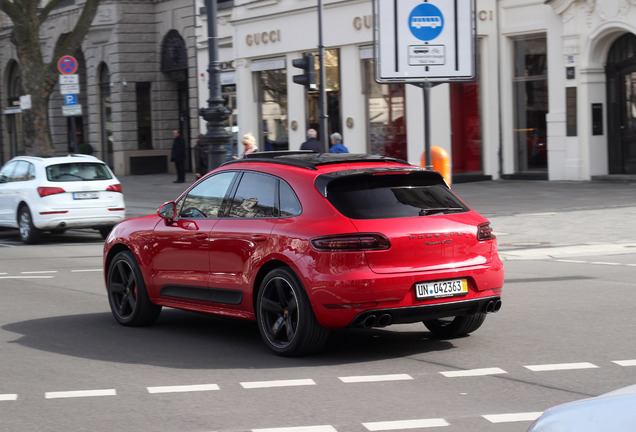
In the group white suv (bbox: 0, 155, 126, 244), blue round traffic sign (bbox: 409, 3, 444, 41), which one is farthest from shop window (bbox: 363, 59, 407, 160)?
blue round traffic sign (bbox: 409, 3, 444, 41)

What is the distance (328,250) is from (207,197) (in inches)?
70.9

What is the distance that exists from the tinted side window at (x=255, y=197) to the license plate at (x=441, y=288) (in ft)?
4.18

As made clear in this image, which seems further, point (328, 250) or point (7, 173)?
point (7, 173)

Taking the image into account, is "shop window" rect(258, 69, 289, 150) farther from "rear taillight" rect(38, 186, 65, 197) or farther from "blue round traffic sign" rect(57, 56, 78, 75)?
"rear taillight" rect(38, 186, 65, 197)

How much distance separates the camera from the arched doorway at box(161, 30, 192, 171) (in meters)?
39.2

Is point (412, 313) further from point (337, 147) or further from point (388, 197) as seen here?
point (337, 147)

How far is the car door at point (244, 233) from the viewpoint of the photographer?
805cm

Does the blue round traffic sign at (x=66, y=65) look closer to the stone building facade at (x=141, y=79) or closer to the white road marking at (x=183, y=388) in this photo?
the stone building facade at (x=141, y=79)

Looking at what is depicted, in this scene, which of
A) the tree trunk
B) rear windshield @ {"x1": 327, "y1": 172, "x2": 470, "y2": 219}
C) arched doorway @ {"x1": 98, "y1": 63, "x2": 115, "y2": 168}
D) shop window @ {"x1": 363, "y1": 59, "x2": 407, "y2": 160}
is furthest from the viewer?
arched doorway @ {"x1": 98, "y1": 63, "x2": 115, "y2": 168}

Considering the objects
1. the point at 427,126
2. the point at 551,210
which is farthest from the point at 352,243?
the point at 551,210

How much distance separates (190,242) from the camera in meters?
8.80

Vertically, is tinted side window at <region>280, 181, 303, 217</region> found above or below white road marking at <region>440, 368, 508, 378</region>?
above

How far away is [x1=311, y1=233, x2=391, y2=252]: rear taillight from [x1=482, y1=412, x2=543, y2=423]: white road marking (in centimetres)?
188

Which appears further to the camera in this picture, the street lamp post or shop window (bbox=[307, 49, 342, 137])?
Result: shop window (bbox=[307, 49, 342, 137])
